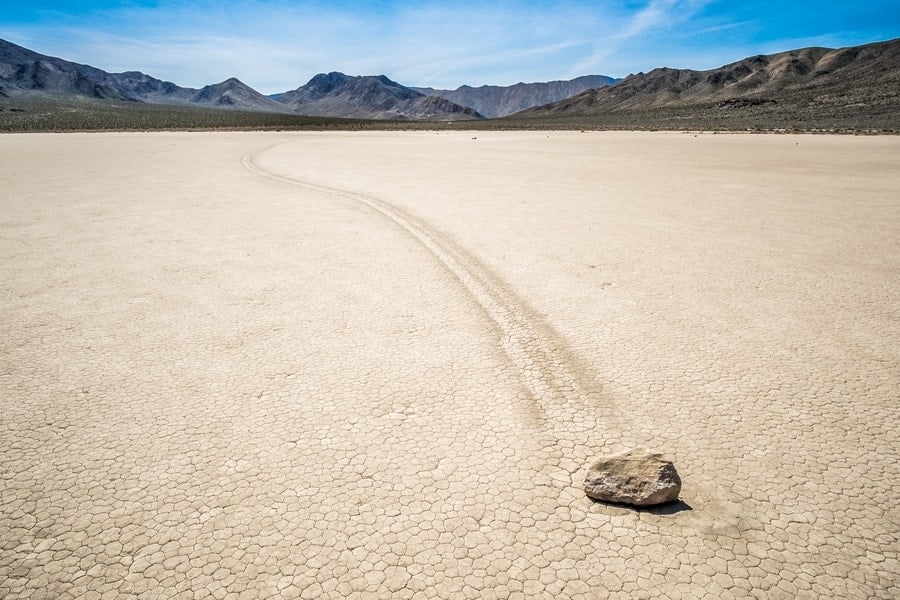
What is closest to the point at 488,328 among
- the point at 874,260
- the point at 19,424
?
the point at 19,424

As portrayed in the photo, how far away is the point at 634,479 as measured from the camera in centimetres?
212

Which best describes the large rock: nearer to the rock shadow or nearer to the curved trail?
the rock shadow

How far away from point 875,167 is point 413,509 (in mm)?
19393

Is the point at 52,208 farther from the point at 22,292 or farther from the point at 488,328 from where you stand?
the point at 488,328

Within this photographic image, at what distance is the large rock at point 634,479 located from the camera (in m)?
2.09

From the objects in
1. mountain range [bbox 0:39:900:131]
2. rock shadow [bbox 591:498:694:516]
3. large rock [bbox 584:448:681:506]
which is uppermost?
mountain range [bbox 0:39:900:131]

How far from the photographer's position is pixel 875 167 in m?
14.7

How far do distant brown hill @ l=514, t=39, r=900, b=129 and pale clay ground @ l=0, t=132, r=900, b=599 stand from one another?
155 ft

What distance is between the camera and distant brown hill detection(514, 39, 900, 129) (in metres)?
54.0

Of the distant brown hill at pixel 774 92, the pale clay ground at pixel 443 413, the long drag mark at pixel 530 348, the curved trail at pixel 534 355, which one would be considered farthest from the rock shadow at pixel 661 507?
the distant brown hill at pixel 774 92

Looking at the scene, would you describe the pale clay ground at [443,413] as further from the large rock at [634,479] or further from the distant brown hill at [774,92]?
the distant brown hill at [774,92]

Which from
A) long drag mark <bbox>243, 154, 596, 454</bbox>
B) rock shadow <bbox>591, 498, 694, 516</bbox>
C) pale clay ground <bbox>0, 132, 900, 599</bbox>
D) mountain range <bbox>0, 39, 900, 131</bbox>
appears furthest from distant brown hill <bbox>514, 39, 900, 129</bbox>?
rock shadow <bbox>591, 498, 694, 516</bbox>

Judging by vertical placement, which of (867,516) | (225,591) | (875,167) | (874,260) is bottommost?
(225,591)

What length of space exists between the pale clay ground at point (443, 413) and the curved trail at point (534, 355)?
3 cm
